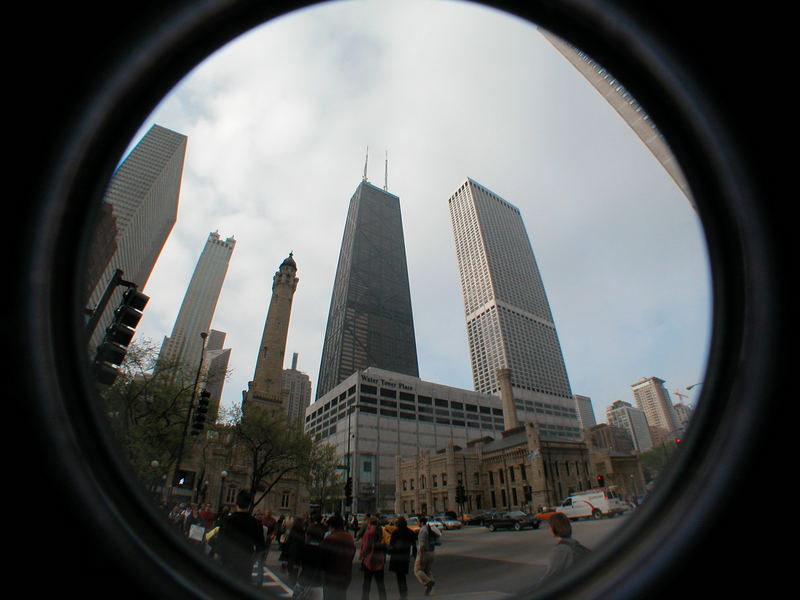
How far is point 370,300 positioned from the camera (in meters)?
96.2

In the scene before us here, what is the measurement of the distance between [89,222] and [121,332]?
483cm

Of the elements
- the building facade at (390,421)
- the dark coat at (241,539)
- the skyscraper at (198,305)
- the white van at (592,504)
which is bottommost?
the dark coat at (241,539)

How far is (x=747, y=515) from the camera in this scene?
33.9 inches

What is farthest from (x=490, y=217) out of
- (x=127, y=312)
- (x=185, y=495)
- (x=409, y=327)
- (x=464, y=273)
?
(x=127, y=312)

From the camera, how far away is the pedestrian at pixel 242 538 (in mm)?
3795

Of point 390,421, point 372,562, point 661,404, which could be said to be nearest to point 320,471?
point 372,562

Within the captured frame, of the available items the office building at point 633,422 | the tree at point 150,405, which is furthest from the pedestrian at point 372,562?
the office building at point 633,422

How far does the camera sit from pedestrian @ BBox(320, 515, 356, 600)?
4316 millimetres

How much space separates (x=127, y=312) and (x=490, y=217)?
62234 millimetres

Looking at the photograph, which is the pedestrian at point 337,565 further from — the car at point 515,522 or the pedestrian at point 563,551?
the car at point 515,522

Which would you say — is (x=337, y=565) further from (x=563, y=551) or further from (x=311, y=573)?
(x=563, y=551)

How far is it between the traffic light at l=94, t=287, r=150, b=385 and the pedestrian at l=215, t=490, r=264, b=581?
2.27 meters

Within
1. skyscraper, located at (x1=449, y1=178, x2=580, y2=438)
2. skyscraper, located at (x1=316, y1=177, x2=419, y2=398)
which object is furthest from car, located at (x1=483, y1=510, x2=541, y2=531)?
skyscraper, located at (x1=316, y1=177, x2=419, y2=398)

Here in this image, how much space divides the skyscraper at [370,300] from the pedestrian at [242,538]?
7882 centimetres
